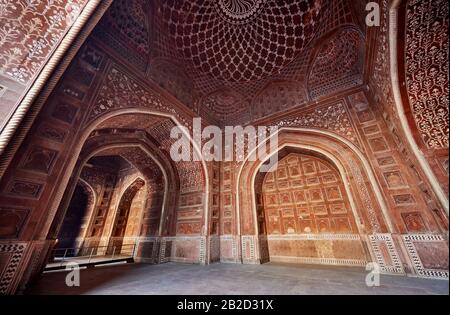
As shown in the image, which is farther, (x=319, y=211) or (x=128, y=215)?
(x=128, y=215)

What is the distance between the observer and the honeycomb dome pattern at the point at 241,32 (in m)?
5.95

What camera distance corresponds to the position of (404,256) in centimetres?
393

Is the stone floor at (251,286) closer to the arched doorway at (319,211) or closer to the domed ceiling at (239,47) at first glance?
the arched doorway at (319,211)

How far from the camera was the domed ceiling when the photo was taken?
5285 mm

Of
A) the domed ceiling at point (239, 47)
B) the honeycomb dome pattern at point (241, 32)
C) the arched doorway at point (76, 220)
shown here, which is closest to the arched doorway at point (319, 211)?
the domed ceiling at point (239, 47)

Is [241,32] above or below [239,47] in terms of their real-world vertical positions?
above

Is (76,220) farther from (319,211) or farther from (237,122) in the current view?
(319,211)

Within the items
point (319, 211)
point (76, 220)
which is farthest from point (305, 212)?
point (76, 220)

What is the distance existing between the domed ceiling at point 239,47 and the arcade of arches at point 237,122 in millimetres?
48

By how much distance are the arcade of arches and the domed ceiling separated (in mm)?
48

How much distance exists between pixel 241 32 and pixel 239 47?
0.48 meters

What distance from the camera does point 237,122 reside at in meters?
7.91

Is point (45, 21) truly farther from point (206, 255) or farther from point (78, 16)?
point (206, 255)
